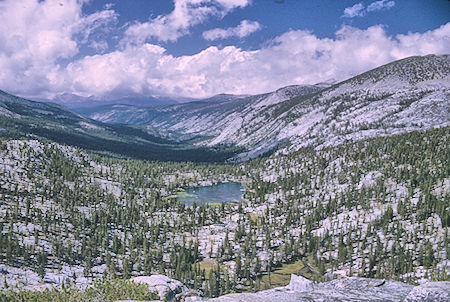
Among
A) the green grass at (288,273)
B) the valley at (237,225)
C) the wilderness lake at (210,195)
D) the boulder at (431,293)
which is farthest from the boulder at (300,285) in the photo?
the wilderness lake at (210,195)

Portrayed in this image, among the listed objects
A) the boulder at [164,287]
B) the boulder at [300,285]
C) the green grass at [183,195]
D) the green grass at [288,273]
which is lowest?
the green grass at [288,273]

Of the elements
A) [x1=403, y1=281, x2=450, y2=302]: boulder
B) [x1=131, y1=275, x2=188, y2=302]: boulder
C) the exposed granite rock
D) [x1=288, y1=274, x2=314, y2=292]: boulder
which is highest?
[x1=403, y1=281, x2=450, y2=302]: boulder

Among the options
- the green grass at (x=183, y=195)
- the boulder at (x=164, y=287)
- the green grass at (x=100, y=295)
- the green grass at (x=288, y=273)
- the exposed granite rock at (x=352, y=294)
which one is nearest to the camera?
the exposed granite rock at (x=352, y=294)

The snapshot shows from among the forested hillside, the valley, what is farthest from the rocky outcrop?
the forested hillside

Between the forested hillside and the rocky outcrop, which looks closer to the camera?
the rocky outcrop

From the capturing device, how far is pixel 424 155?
135m

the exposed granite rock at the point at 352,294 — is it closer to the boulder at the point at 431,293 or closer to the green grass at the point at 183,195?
the boulder at the point at 431,293

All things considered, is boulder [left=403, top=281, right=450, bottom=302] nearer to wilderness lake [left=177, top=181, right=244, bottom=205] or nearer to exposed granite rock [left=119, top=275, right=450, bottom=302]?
exposed granite rock [left=119, top=275, right=450, bottom=302]

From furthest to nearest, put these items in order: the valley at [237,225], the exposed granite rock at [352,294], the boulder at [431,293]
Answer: the valley at [237,225]
the exposed granite rock at [352,294]
the boulder at [431,293]

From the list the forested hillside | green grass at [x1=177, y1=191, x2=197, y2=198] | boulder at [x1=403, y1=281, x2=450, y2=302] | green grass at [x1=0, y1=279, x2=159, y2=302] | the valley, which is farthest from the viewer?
green grass at [x1=177, y1=191, x2=197, y2=198]

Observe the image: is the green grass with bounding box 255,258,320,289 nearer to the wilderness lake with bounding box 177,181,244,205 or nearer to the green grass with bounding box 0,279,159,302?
the green grass with bounding box 0,279,159,302

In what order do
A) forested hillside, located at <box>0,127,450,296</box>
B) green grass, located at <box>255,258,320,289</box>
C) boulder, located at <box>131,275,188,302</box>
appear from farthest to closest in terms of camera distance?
green grass, located at <box>255,258,320,289</box>, forested hillside, located at <box>0,127,450,296</box>, boulder, located at <box>131,275,188,302</box>

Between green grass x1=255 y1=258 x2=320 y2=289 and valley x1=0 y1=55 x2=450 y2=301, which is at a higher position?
valley x1=0 y1=55 x2=450 y2=301

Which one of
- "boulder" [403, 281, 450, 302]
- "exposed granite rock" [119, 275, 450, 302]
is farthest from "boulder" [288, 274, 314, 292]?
"boulder" [403, 281, 450, 302]
